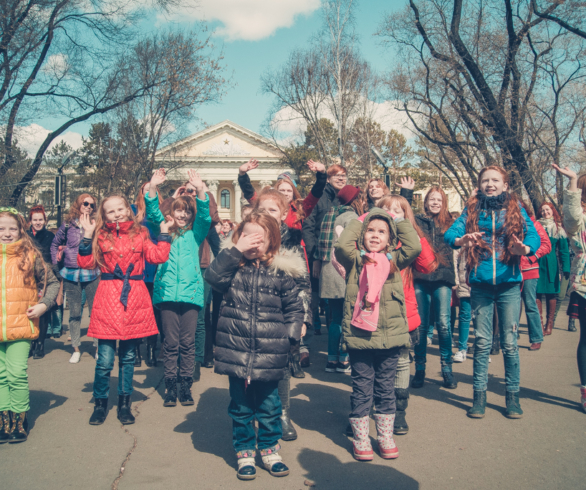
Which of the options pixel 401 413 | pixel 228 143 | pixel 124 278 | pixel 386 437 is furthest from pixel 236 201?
pixel 386 437

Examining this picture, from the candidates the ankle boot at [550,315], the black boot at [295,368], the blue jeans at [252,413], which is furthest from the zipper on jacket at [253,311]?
the ankle boot at [550,315]

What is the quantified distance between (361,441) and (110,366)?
2.16 meters

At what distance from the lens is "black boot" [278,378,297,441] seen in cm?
362

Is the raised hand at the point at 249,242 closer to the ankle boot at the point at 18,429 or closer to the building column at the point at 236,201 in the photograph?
the ankle boot at the point at 18,429

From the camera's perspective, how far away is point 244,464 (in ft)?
10.0

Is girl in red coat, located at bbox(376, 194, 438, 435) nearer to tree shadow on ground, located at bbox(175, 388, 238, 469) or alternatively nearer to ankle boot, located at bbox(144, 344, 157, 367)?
tree shadow on ground, located at bbox(175, 388, 238, 469)

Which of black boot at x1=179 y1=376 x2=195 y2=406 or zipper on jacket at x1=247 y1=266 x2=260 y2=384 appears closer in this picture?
zipper on jacket at x1=247 y1=266 x2=260 y2=384

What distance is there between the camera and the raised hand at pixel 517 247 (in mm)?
3967

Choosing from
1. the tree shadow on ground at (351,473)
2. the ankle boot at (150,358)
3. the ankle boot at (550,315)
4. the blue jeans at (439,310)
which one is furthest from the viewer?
the ankle boot at (550,315)

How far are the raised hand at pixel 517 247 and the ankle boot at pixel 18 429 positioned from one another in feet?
13.6

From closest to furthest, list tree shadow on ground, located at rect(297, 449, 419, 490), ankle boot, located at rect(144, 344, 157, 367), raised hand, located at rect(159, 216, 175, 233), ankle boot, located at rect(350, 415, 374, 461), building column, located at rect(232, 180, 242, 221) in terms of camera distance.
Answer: tree shadow on ground, located at rect(297, 449, 419, 490)
ankle boot, located at rect(350, 415, 374, 461)
raised hand, located at rect(159, 216, 175, 233)
ankle boot, located at rect(144, 344, 157, 367)
building column, located at rect(232, 180, 242, 221)

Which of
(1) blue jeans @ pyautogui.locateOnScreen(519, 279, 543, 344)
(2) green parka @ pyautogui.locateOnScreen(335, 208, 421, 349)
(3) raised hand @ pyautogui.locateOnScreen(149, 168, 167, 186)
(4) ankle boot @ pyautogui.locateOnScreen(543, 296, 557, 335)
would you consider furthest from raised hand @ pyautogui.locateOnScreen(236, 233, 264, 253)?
(4) ankle boot @ pyautogui.locateOnScreen(543, 296, 557, 335)

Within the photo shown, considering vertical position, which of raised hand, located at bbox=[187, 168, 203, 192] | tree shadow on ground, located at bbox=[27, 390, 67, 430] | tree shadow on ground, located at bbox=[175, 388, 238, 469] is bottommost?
tree shadow on ground, located at bbox=[27, 390, 67, 430]

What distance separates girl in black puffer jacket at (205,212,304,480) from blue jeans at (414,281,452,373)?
7.49 ft
